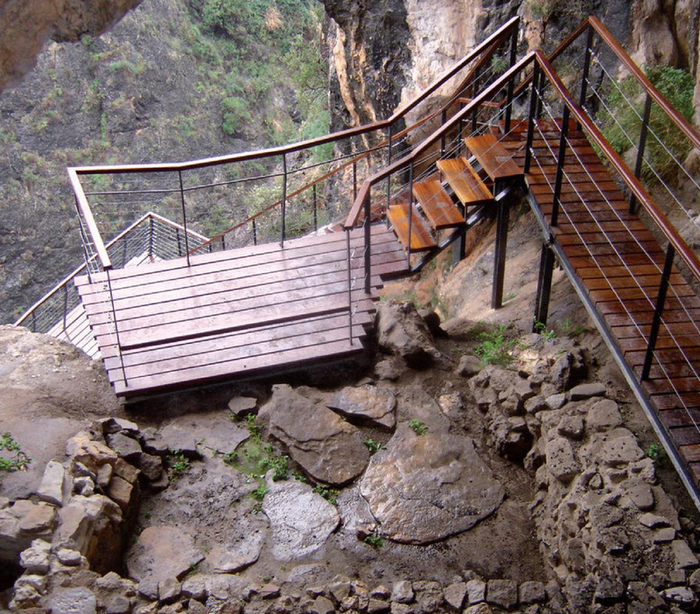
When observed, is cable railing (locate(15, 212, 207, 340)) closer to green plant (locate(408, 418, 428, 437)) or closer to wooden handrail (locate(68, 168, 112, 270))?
wooden handrail (locate(68, 168, 112, 270))

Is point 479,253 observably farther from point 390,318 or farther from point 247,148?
point 247,148

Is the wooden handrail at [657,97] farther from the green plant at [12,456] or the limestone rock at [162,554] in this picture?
the green plant at [12,456]

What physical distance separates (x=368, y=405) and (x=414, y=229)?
177 cm

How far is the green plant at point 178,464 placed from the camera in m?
4.53

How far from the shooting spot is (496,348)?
17.5 feet

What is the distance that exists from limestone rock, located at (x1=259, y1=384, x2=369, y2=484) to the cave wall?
3.73 meters

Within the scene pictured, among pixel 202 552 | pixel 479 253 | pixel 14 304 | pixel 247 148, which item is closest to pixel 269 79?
pixel 247 148

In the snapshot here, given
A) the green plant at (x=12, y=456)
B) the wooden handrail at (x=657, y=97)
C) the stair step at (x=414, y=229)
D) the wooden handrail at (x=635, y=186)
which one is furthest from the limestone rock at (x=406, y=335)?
the green plant at (x=12, y=456)

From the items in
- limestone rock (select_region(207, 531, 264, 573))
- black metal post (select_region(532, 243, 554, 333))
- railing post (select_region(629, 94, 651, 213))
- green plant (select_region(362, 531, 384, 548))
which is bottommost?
green plant (select_region(362, 531, 384, 548))

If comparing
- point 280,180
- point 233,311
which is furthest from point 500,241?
point 280,180

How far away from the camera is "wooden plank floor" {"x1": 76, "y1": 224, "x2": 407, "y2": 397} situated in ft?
17.2

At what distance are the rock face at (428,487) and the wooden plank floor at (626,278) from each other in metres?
1.19

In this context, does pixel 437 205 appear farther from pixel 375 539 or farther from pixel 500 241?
pixel 375 539

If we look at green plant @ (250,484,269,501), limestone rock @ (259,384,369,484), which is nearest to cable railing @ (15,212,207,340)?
limestone rock @ (259,384,369,484)
